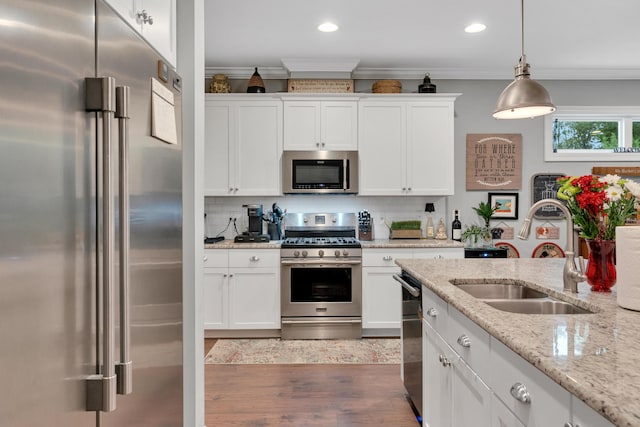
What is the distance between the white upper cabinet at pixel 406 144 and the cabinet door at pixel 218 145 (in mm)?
1323

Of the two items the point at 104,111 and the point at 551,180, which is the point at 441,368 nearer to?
the point at 104,111

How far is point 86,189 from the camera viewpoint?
3.21ft

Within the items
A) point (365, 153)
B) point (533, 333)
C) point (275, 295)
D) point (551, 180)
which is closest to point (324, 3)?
point (365, 153)

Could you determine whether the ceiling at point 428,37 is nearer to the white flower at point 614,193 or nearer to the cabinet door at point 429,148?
the cabinet door at point 429,148

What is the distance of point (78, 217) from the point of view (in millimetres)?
950

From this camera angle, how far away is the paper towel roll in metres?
1.42

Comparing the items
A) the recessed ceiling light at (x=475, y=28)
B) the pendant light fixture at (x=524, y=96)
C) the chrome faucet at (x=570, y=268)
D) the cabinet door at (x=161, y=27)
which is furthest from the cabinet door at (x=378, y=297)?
the cabinet door at (x=161, y=27)

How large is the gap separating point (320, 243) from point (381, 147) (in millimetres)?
1162

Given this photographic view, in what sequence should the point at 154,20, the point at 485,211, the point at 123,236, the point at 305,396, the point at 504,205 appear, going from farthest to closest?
the point at 504,205
the point at 485,211
the point at 305,396
the point at 154,20
the point at 123,236

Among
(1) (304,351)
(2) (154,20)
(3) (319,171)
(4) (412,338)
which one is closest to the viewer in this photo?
(2) (154,20)

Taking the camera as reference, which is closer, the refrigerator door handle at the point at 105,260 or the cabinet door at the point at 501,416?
the refrigerator door handle at the point at 105,260

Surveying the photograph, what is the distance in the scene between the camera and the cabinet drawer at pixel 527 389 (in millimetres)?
983

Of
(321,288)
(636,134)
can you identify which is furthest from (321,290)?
(636,134)

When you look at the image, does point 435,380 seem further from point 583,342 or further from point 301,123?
point 301,123
